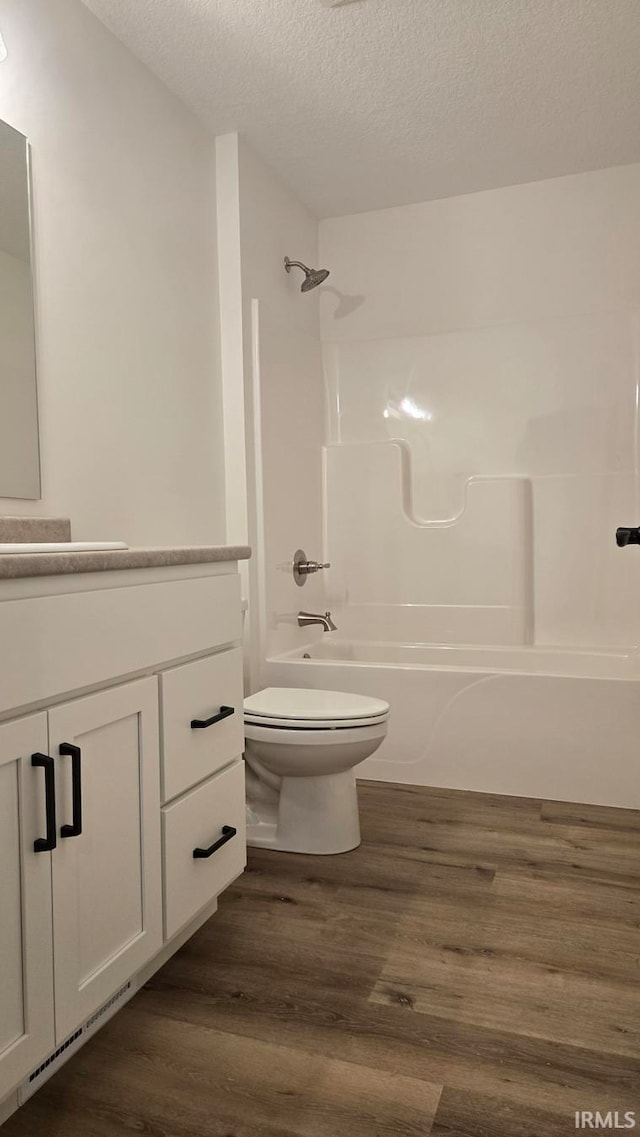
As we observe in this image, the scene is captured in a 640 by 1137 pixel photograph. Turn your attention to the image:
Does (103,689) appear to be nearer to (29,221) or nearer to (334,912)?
(334,912)

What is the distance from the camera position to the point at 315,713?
7.11ft

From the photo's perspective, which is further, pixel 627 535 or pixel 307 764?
pixel 627 535

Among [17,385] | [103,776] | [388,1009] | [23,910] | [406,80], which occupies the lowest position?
[388,1009]

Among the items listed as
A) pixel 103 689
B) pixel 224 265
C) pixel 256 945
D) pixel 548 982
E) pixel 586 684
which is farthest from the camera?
pixel 224 265

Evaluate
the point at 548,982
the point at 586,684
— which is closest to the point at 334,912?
the point at 548,982

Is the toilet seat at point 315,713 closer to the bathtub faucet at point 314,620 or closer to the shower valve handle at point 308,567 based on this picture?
the bathtub faucet at point 314,620

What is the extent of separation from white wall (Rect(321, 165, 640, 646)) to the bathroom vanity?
1.90 meters

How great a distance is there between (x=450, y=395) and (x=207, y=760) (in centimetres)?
227

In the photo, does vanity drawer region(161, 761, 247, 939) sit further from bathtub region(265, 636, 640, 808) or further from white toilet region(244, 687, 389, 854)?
bathtub region(265, 636, 640, 808)

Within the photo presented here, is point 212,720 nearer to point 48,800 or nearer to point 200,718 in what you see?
point 200,718

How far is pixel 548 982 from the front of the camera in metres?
1.60

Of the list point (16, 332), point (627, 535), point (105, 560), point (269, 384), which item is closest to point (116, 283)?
point (16, 332)

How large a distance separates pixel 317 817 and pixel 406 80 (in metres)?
2.21

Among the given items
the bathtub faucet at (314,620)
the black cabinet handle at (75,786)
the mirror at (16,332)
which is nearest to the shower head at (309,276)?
the bathtub faucet at (314,620)
